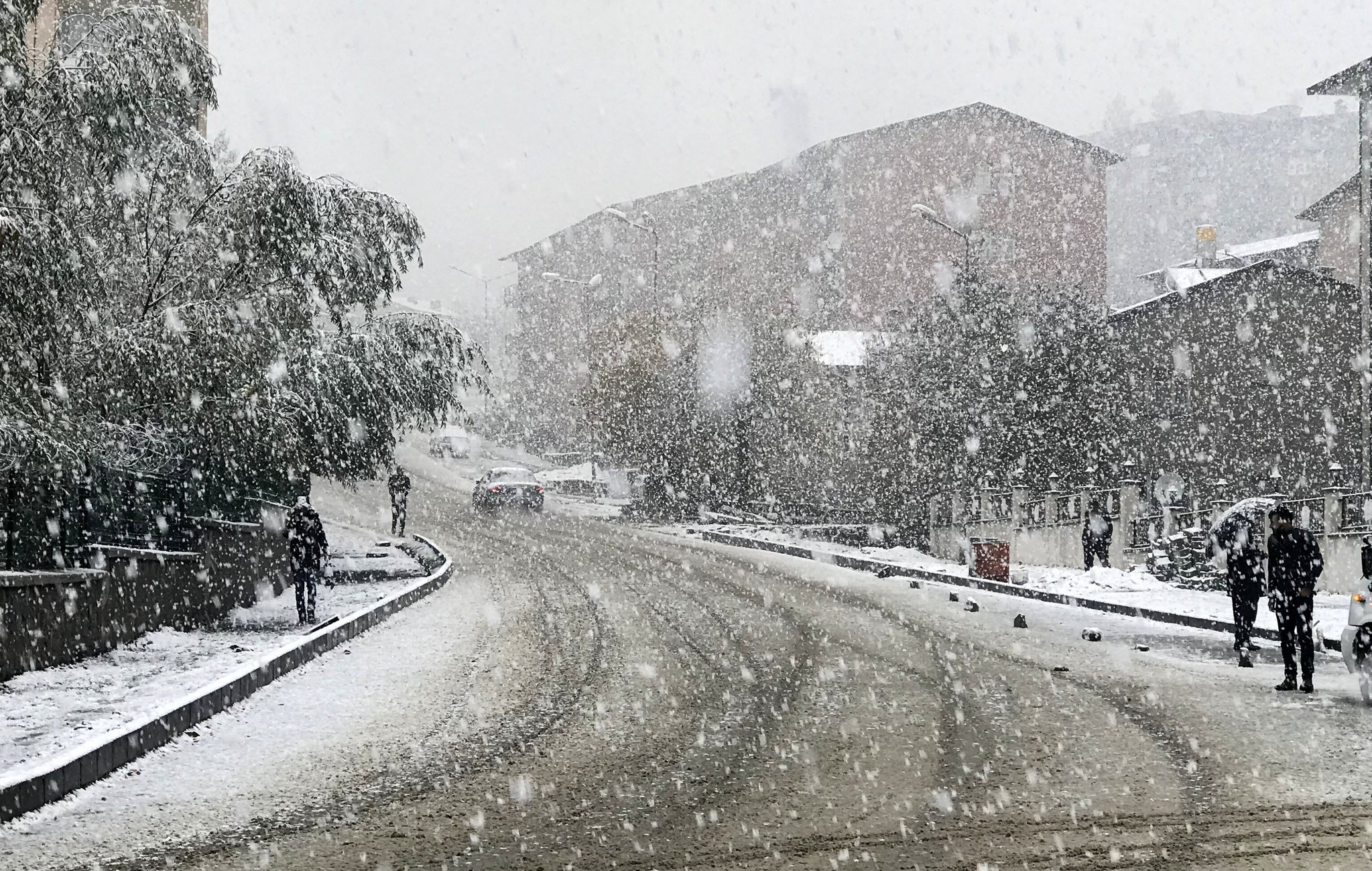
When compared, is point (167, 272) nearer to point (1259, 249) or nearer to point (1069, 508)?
point (1069, 508)

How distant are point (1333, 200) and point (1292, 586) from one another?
45101mm

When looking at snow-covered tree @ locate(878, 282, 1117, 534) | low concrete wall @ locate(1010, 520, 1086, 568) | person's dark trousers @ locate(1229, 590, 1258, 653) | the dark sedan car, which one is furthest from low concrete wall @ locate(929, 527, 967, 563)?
the dark sedan car

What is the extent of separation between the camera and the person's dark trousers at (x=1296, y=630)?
10.4m

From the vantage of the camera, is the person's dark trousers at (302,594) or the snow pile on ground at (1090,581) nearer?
the person's dark trousers at (302,594)

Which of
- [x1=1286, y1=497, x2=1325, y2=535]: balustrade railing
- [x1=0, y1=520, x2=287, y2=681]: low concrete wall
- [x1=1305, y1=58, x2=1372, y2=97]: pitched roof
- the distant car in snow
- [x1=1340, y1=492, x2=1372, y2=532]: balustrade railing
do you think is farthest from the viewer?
the distant car in snow

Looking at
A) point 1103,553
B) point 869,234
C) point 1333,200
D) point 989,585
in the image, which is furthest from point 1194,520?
point 869,234

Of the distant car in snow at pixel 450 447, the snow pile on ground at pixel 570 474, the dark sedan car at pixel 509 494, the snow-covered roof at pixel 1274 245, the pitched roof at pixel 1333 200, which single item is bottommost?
the dark sedan car at pixel 509 494

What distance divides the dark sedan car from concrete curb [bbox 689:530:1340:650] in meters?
10.5

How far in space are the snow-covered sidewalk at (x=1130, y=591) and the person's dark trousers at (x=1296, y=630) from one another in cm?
163

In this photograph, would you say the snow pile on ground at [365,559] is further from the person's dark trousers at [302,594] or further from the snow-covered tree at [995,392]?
the snow-covered tree at [995,392]

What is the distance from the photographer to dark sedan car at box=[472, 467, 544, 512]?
4325cm

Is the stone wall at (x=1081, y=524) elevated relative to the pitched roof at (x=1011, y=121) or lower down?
lower down

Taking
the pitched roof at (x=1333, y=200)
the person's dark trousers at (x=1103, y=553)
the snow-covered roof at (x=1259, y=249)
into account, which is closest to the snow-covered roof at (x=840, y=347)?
the snow-covered roof at (x=1259, y=249)

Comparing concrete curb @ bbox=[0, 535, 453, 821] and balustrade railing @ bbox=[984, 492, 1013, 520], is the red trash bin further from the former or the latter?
concrete curb @ bbox=[0, 535, 453, 821]
